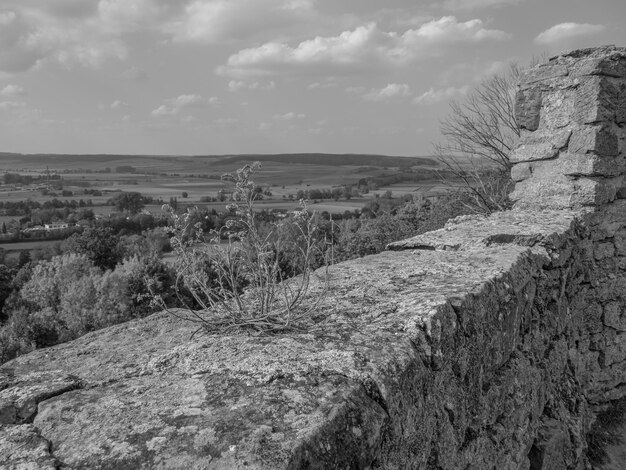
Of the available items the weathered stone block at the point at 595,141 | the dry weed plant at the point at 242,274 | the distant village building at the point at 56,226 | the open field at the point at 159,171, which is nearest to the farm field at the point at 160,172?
the open field at the point at 159,171

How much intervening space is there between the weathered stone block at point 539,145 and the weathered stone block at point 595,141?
84mm

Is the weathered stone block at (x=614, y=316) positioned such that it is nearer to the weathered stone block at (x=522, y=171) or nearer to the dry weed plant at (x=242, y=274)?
the weathered stone block at (x=522, y=171)

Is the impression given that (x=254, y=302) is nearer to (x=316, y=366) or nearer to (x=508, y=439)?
(x=316, y=366)

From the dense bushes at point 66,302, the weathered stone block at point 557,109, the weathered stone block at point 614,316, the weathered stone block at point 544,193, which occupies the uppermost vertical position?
the weathered stone block at point 557,109

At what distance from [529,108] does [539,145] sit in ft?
1.31

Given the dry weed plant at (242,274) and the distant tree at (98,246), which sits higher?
the dry weed plant at (242,274)

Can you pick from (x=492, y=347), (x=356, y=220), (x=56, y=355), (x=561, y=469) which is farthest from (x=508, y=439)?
(x=356, y=220)

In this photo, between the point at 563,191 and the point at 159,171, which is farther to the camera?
the point at 159,171

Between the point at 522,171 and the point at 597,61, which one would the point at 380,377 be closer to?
the point at 522,171

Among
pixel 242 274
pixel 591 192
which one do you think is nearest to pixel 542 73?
pixel 591 192

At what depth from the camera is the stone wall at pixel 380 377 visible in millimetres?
1388

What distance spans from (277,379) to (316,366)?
15cm

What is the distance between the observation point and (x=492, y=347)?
256 centimetres

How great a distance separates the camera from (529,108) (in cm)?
517
